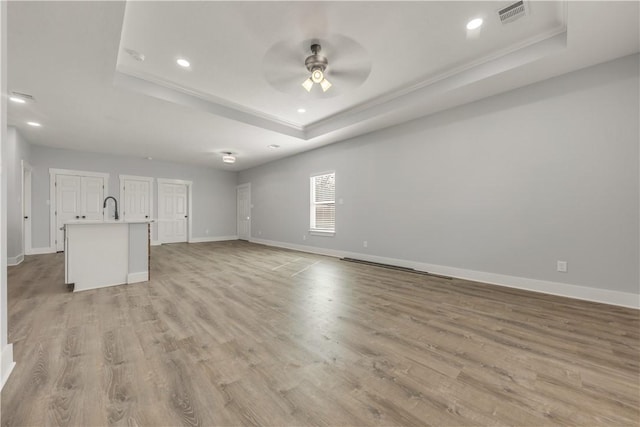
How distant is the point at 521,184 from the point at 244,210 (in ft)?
27.0

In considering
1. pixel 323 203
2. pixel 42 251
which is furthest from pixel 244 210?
pixel 42 251

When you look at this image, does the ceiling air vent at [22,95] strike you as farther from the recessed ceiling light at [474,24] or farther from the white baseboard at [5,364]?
the recessed ceiling light at [474,24]

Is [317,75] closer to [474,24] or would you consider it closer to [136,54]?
[474,24]

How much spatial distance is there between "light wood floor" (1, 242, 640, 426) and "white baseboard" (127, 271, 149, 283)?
0.37 m

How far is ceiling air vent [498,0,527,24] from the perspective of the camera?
7.62 ft

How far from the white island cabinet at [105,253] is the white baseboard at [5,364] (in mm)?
2027

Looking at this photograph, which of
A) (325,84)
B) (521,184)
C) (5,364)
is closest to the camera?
(5,364)

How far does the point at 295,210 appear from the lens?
281 inches

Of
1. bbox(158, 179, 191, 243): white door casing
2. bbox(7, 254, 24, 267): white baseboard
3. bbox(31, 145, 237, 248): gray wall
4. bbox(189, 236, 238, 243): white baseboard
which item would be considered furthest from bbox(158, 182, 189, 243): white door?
bbox(7, 254, 24, 267): white baseboard

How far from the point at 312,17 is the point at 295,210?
200 inches

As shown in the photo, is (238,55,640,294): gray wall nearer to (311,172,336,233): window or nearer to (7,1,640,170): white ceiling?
(7,1,640,170): white ceiling

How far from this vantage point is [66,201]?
653 centimetres

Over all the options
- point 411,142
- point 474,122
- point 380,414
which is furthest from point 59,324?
point 474,122

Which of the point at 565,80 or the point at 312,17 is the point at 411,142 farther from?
the point at 312,17
